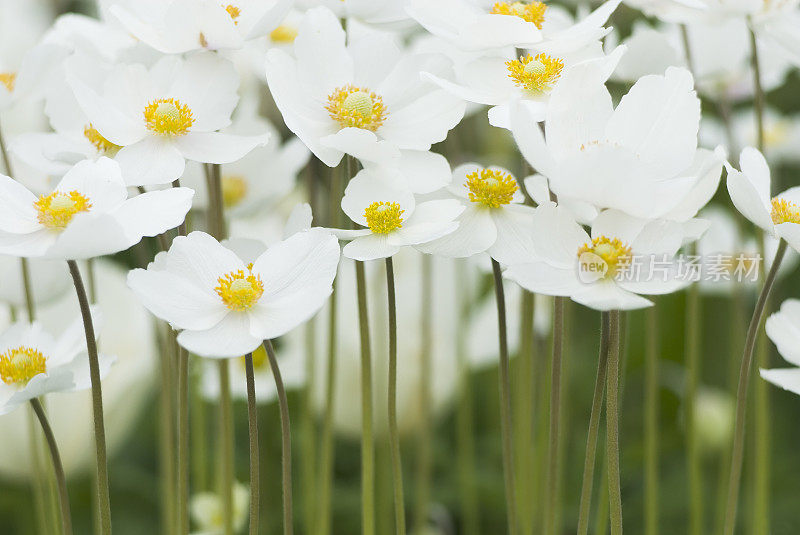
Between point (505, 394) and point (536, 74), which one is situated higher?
point (536, 74)

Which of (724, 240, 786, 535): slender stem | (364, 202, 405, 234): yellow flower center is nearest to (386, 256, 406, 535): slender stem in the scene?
(364, 202, 405, 234): yellow flower center

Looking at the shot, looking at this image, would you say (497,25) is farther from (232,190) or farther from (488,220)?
(232,190)

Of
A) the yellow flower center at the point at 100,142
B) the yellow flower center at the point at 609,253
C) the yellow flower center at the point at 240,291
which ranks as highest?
the yellow flower center at the point at 100,142

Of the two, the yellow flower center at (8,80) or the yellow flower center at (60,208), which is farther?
the yellow flower center at (8,80)

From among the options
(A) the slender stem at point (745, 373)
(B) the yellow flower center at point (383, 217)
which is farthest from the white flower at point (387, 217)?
(A) the slender stem at point (745, 373)

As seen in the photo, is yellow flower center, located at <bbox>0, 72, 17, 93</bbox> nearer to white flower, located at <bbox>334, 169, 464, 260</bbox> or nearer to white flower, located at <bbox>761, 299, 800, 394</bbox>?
white flower, located at <bbox>334, 169, 464, 260</bbox>

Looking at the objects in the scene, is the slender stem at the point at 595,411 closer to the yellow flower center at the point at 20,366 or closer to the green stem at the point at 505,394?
the green stem at the point at 505,394

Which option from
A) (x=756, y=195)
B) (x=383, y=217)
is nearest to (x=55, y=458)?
(x=383, y=217)
